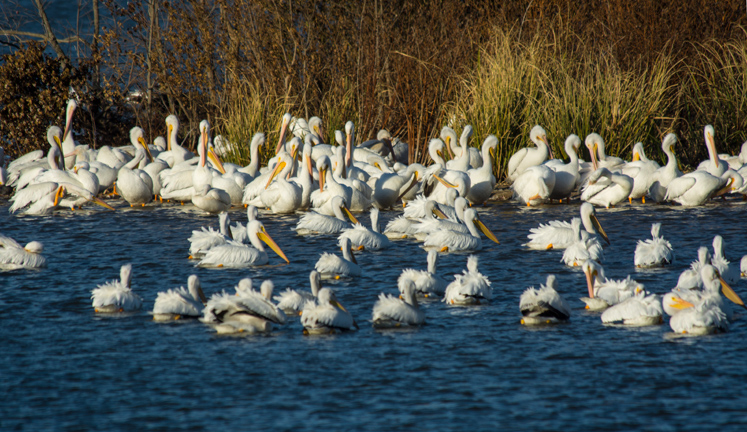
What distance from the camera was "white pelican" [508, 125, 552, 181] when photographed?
562 inches

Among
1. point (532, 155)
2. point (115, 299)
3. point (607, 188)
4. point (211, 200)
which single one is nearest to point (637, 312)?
point (115, 299)

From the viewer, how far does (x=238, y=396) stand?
5695mm

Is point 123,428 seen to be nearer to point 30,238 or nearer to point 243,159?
point 30,238

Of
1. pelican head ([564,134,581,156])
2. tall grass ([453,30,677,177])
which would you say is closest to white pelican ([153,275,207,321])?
pelican head ([564,134,581,156])

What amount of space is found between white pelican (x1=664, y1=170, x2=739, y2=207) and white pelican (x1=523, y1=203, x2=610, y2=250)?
3.02 metres

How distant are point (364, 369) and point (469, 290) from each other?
1.79 meters

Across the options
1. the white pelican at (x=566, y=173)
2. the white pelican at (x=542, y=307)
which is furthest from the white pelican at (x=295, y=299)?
the white pelican at (x=566, y=173)

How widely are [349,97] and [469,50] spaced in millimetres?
2362

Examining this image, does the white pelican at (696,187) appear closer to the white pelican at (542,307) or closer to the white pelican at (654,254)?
the white pelican at (654,254)

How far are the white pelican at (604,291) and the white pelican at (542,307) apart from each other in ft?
1.71

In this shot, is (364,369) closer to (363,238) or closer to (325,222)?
(363,238)

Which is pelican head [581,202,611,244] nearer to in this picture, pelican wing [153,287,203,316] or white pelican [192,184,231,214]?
pelican wing [153,287,203,316]

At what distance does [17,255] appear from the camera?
9344 millimetres

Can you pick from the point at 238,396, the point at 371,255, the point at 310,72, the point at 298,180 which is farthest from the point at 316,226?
the point at 310,72
